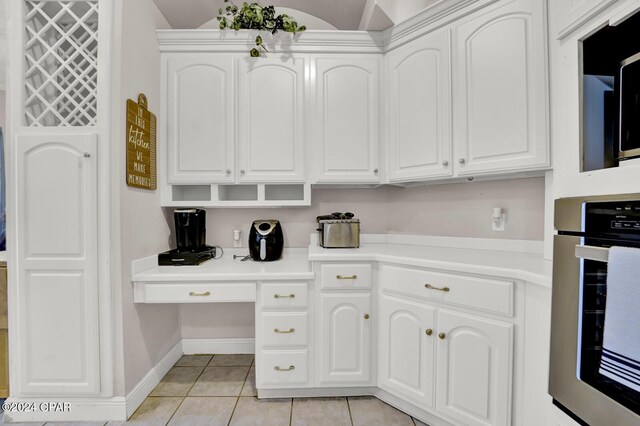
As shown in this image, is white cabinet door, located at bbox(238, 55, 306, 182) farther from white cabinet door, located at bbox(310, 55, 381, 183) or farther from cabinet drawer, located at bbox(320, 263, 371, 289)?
cabinet drawer, located at bbox(320, 263, 371, 289)

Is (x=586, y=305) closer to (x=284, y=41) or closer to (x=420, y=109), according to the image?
(x=420, y=109)

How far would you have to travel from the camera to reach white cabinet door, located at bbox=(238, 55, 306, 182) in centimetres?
206

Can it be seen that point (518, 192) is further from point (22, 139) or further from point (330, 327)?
point (22, 139)

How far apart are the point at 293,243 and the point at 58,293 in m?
1.45

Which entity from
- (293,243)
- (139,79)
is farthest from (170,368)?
(139,79)

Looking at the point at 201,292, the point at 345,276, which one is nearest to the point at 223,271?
the point at 201,292

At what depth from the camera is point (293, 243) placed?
7.89ft

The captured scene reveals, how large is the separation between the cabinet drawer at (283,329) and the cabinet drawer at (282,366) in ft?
0.21

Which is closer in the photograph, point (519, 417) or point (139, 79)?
point (519, 417)

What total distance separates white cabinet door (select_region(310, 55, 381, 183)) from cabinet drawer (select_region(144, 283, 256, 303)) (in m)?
1.04

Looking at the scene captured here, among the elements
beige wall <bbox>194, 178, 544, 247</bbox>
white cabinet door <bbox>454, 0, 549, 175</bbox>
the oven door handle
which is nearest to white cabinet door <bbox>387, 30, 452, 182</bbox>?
white cabinet door <bbox>454, 0, 549, 175</bbox>

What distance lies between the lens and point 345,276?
1.75 metres

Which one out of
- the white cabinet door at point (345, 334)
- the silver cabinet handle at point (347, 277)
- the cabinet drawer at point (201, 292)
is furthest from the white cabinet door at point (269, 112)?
the white cabinet door at point (345, 334)

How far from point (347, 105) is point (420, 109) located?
0.49 meters
